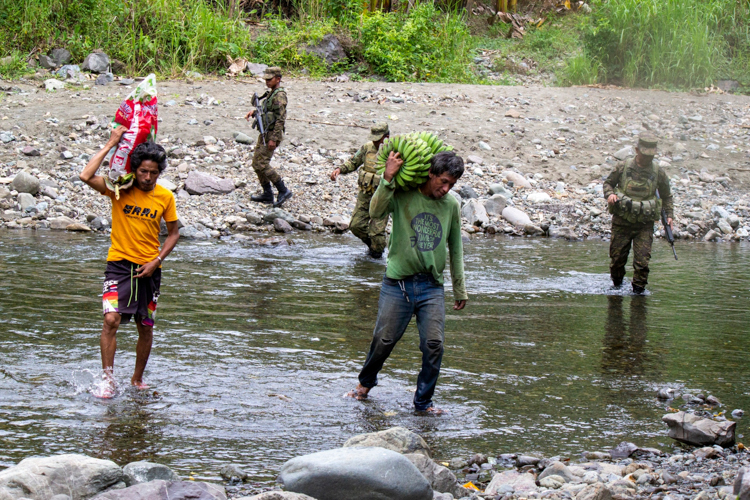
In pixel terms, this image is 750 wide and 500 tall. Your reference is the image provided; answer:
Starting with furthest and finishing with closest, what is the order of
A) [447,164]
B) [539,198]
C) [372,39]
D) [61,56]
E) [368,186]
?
[372,39]
[61,56]
[539,198]
[368,186]
[447,164]

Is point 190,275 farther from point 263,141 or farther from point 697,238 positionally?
point 697,238

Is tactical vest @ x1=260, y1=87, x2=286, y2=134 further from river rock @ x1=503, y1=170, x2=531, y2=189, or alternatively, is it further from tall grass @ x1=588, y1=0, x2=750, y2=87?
tall grass @ x1=588, y1=0, x2=750, y2=87

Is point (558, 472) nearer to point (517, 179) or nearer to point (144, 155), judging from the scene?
point (144, 155)

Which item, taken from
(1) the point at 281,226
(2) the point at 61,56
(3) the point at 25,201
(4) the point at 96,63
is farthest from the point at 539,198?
(2) the point at 61,56

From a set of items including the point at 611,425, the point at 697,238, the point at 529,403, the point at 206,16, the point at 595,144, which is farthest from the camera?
the point at 206,16

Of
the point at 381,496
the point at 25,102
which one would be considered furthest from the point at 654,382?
the point at 25,102

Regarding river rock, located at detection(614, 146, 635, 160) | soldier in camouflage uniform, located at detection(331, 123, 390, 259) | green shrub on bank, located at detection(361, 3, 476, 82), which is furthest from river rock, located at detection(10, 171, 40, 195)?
river rock, located at detection(614, 146, 635, 160)

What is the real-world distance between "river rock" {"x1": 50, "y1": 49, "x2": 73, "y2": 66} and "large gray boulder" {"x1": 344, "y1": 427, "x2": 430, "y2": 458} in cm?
1621

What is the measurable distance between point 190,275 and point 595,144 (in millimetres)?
10466

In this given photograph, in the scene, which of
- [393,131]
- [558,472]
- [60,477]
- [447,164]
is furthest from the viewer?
[393,131]

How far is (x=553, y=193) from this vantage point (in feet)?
48.5

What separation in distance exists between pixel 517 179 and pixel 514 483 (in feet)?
37.6

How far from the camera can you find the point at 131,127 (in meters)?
5.04

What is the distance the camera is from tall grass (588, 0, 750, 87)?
63.3 feet
